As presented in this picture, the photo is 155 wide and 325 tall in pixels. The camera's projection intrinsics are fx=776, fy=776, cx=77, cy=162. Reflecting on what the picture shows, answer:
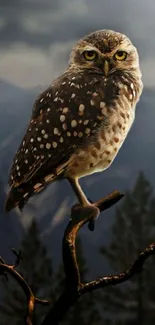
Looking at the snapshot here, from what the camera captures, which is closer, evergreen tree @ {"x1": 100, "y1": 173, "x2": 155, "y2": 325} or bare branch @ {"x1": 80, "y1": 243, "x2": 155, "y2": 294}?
bare branch @ {"x1": 80, "y1": 243, "x2": 155, "y2": 294}

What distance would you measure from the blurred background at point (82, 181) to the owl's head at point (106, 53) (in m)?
0.07

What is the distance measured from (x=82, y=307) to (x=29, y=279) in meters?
0.15

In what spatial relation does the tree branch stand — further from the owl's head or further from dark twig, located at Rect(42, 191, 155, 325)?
the owl's head

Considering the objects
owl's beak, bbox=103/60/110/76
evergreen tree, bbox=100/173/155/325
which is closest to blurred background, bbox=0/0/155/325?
evergreen tree, bbox=100/173/155/325

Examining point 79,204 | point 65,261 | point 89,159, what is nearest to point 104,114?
point 89,159

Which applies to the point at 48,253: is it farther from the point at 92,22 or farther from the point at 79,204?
the point at 92,22

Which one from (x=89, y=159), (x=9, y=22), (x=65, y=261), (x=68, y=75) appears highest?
(x=9, y=22)

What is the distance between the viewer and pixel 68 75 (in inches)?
74.4

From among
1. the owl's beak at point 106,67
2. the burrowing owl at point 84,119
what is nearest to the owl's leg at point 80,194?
the burrowing owl at point 84,119

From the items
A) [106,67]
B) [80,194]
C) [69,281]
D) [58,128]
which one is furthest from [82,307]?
[106,67]

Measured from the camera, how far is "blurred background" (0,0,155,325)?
6.19 ft

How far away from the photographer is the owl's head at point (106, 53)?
183cm

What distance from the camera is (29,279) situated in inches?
74.8

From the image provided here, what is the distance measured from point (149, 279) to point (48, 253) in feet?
0.84
